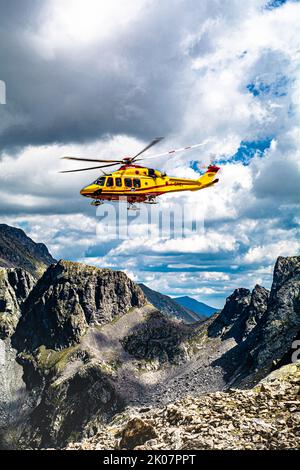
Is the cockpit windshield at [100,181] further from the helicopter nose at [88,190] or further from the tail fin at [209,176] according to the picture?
the tail fin at [209,176]

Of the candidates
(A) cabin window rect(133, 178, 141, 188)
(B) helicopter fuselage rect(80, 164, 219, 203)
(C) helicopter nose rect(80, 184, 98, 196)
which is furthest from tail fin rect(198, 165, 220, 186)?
(C) helicopter nose rect(80, 184, 98, 196)

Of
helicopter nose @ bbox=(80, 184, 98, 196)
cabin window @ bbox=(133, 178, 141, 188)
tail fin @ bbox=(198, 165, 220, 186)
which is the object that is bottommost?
helicopter nose @ bbox=(80, 184, 98, 196)

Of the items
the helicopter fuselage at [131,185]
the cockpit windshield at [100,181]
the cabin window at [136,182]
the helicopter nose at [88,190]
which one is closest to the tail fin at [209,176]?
the helicopter fuselage at [131,185]

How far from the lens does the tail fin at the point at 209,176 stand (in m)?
81.8

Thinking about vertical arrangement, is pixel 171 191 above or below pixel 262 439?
above

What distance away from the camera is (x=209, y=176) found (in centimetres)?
8394

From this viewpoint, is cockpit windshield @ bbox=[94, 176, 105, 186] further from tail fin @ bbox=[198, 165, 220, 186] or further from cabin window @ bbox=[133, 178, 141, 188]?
tail fin @ bbox=[198, 165, 220, 186]

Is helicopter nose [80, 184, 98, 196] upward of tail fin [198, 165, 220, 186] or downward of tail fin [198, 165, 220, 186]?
downward

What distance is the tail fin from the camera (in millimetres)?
81750
